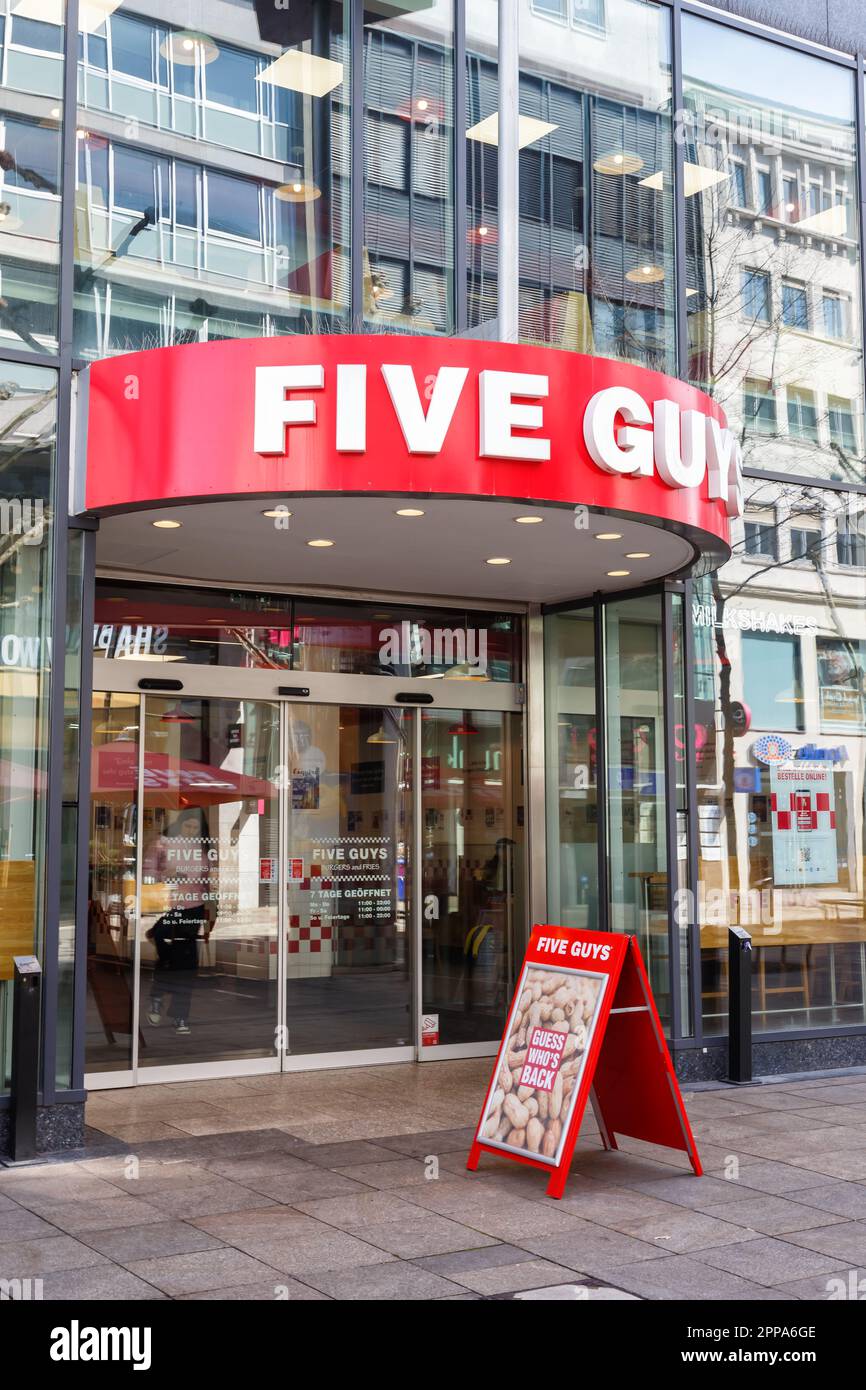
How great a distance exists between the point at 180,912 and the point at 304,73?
574 cm

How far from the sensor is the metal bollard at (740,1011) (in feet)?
31.0

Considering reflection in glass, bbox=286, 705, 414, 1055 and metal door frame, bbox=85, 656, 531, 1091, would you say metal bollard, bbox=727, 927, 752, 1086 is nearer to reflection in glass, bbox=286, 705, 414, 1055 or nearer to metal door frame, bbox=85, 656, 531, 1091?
metal door frame, bbox=85, 656, 531, 1091

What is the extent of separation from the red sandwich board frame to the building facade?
7.61ft

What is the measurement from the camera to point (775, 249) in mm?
10695

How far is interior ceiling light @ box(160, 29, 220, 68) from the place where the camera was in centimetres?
846

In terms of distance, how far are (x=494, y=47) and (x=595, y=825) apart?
5.68 meters


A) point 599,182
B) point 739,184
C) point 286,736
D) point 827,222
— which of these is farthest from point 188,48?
point 827,222

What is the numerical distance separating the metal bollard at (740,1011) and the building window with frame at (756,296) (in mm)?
4804

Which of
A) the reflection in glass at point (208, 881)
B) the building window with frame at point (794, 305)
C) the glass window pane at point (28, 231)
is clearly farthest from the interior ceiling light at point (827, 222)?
the glass window pane at point (28, 231)

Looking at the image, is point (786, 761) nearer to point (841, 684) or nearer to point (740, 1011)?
point (841, 684)

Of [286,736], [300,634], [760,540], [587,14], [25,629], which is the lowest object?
[286,736]

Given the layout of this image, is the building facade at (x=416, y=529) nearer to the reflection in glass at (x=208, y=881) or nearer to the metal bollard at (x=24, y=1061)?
the reflection in glass at (x=208, y=881)

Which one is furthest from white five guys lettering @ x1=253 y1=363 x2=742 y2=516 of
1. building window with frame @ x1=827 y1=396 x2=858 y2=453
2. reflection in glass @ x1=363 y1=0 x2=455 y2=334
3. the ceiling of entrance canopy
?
building window with frame @ x1=827 y1=396 x2=858 y2=453

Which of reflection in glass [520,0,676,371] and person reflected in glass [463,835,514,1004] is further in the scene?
person reflected in glass [463,835,514,1004]
